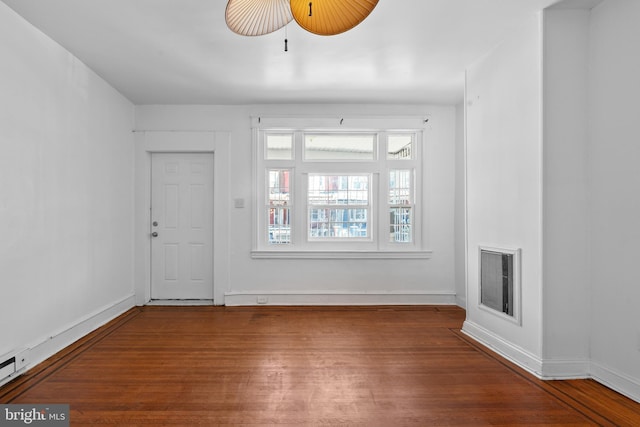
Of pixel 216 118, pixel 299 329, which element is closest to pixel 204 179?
pixel 216 118

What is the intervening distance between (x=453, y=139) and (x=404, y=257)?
1701 millimetres

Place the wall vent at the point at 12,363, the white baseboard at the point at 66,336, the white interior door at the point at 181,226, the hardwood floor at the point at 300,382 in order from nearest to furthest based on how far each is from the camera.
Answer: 1. the hardwood floor at the point at 300,382
2. the wall vent at the point at 12,363
3. the white baseboard at the point at 66,336
4. the white interior door at the point at 181,226

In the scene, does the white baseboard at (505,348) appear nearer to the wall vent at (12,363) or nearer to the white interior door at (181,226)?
the white interior door at (181,226)

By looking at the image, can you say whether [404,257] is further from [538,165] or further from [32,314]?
[32,314]

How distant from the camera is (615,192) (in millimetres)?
2438

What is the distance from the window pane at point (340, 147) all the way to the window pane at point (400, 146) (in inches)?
9.2

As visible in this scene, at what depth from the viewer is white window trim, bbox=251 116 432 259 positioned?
4.78m

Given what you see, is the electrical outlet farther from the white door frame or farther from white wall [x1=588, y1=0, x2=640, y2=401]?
white wall [x1=588, y1=0, x2=640, y2=401]

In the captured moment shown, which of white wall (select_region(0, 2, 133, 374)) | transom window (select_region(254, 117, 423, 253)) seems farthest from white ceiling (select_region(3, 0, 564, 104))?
transom window (select_region(254, 117, 423, 253))

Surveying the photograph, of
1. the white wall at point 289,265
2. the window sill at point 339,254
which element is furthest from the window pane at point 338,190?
the white wall at point 289,265

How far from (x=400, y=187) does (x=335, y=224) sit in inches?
39.8

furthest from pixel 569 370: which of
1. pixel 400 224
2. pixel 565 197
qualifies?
pixel 400 224

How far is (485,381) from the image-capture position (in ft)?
8.57

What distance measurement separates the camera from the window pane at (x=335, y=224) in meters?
4.92
